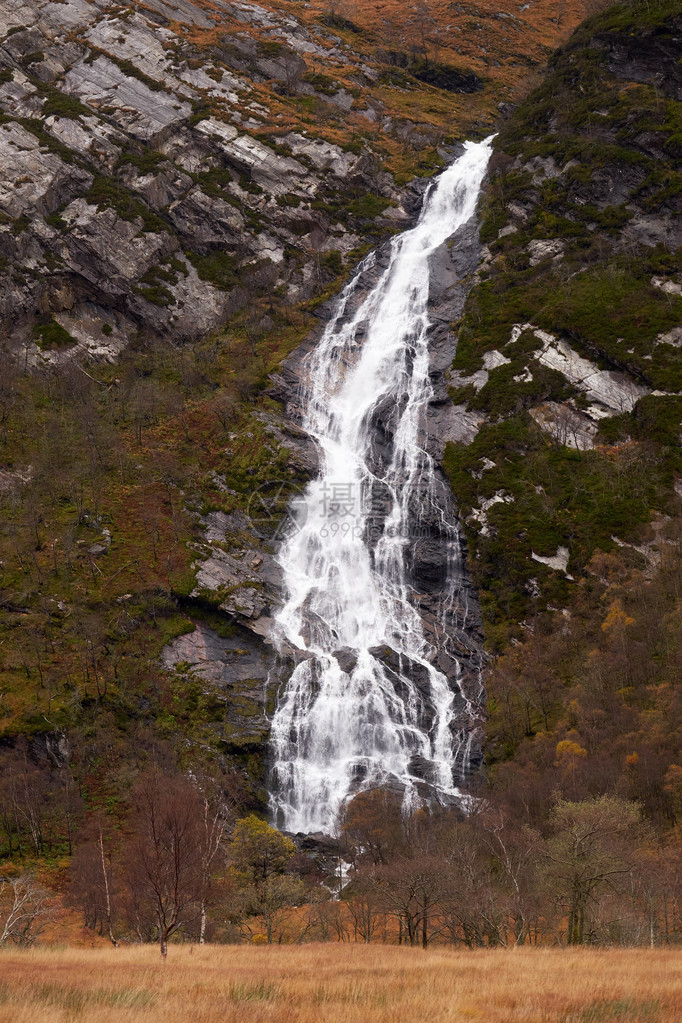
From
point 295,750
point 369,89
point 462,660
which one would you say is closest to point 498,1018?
point 295,750

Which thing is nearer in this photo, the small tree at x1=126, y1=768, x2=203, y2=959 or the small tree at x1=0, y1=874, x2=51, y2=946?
the small tree at x1=126, y1=768, x2=203, y2=959

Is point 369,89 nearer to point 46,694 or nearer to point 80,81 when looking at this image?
point 80,81

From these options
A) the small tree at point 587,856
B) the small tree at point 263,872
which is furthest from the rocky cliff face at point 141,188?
the small tree at point 587,856

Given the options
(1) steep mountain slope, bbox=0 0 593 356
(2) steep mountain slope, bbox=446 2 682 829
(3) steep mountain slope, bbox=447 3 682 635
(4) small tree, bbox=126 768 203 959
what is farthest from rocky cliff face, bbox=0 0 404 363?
(4) small tree, bbox=126 768 203 959

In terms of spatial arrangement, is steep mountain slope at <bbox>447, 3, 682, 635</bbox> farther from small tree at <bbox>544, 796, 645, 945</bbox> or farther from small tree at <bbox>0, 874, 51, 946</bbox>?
small tree at <bbox>0, 874, 51, 946</bbox>
